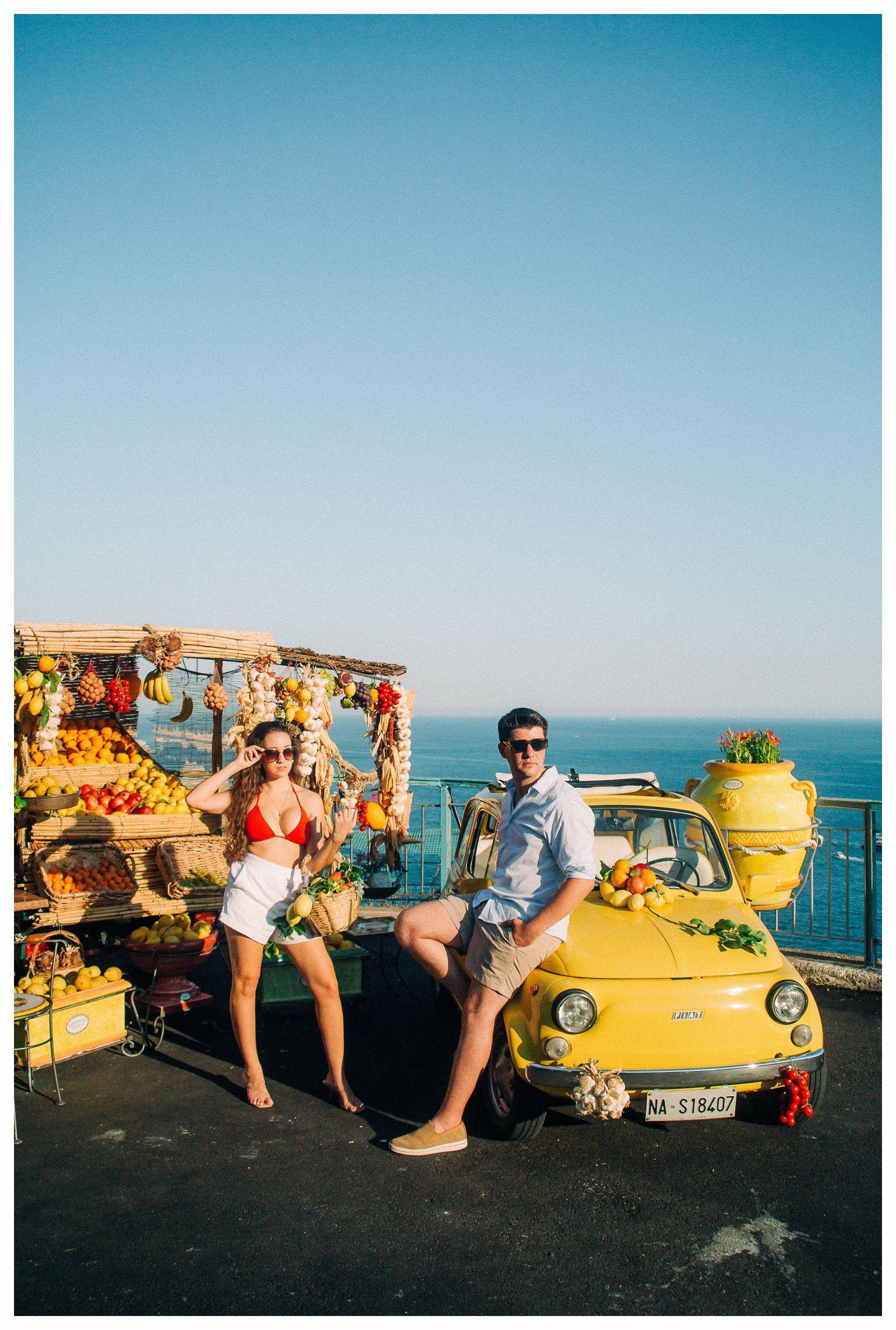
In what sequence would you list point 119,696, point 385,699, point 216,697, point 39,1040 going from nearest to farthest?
point 39,1040 < point 119,696 < point 216,697 < point 385,699

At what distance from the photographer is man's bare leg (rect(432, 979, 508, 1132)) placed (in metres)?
4.46

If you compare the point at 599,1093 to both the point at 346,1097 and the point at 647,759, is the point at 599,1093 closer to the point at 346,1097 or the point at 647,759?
the point at 346,1097

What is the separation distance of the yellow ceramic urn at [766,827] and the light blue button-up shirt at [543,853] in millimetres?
2961

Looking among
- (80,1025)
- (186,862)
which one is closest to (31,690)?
(186,862)

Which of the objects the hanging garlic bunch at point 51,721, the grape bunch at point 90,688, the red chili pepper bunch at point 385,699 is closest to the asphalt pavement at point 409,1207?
the hanging garlic bunch at point 51,721

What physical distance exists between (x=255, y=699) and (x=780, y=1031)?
592 cm

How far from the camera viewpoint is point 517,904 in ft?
14.6

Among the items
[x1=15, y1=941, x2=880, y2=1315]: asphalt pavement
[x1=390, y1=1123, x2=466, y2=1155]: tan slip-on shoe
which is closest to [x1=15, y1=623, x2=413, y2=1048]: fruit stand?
[x1=15, y1=941, x2=880, y2=1315]: asphalt pavement

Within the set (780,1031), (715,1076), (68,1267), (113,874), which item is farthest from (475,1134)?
(113,874)

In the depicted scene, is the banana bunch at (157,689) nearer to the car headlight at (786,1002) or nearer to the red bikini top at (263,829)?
the red bikini top at (263,829)

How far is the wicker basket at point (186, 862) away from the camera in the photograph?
26.6ft

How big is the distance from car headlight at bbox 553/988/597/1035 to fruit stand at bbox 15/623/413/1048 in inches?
92.6

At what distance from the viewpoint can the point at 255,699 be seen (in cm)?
873

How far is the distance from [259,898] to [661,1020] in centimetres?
236
